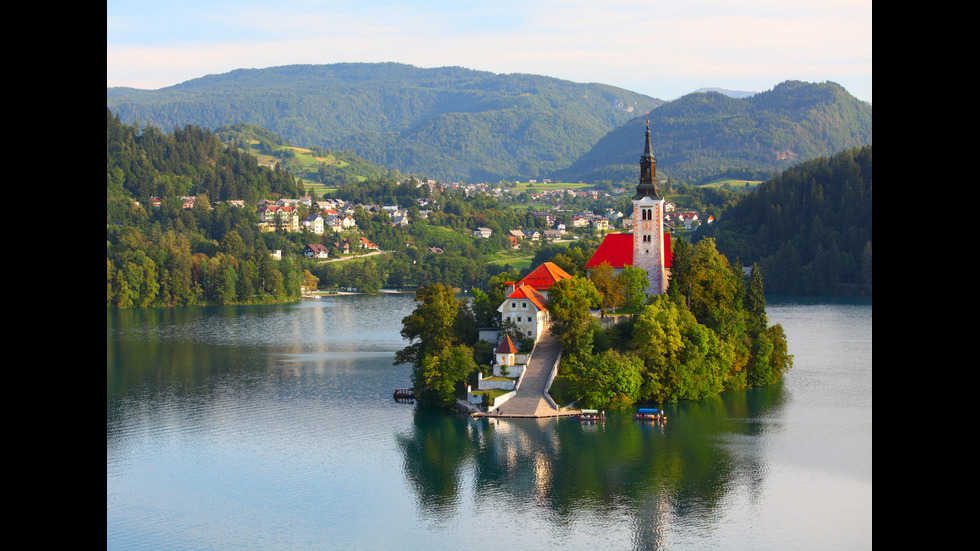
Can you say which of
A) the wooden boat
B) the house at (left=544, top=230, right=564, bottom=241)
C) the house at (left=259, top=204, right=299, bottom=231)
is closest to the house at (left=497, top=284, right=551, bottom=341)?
the wooden boat

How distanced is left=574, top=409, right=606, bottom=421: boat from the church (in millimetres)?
8693

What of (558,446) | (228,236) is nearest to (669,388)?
(558,446)

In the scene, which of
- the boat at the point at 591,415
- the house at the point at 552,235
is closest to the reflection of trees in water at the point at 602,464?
the boat at the point at 591,415

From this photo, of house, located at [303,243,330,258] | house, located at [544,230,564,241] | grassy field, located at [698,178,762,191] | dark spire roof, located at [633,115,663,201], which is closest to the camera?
dark spire roof, located at [633,115,663,201]

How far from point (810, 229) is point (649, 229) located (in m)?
52.4

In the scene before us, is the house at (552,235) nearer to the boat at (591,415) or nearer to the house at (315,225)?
the house at (315,225)

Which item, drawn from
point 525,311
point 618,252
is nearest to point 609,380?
point 525,311

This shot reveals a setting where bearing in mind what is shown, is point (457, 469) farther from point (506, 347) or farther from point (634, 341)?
point (634, 341)

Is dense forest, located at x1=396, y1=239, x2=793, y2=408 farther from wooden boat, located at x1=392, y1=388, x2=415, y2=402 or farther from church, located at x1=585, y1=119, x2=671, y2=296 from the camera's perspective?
church, located at x1=585, y1=119, x2=671, y2=296

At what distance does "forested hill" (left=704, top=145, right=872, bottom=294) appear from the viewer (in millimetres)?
83562

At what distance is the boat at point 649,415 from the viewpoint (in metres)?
35.0

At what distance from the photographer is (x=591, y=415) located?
35.2 meters

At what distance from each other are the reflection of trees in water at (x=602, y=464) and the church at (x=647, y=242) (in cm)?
784
